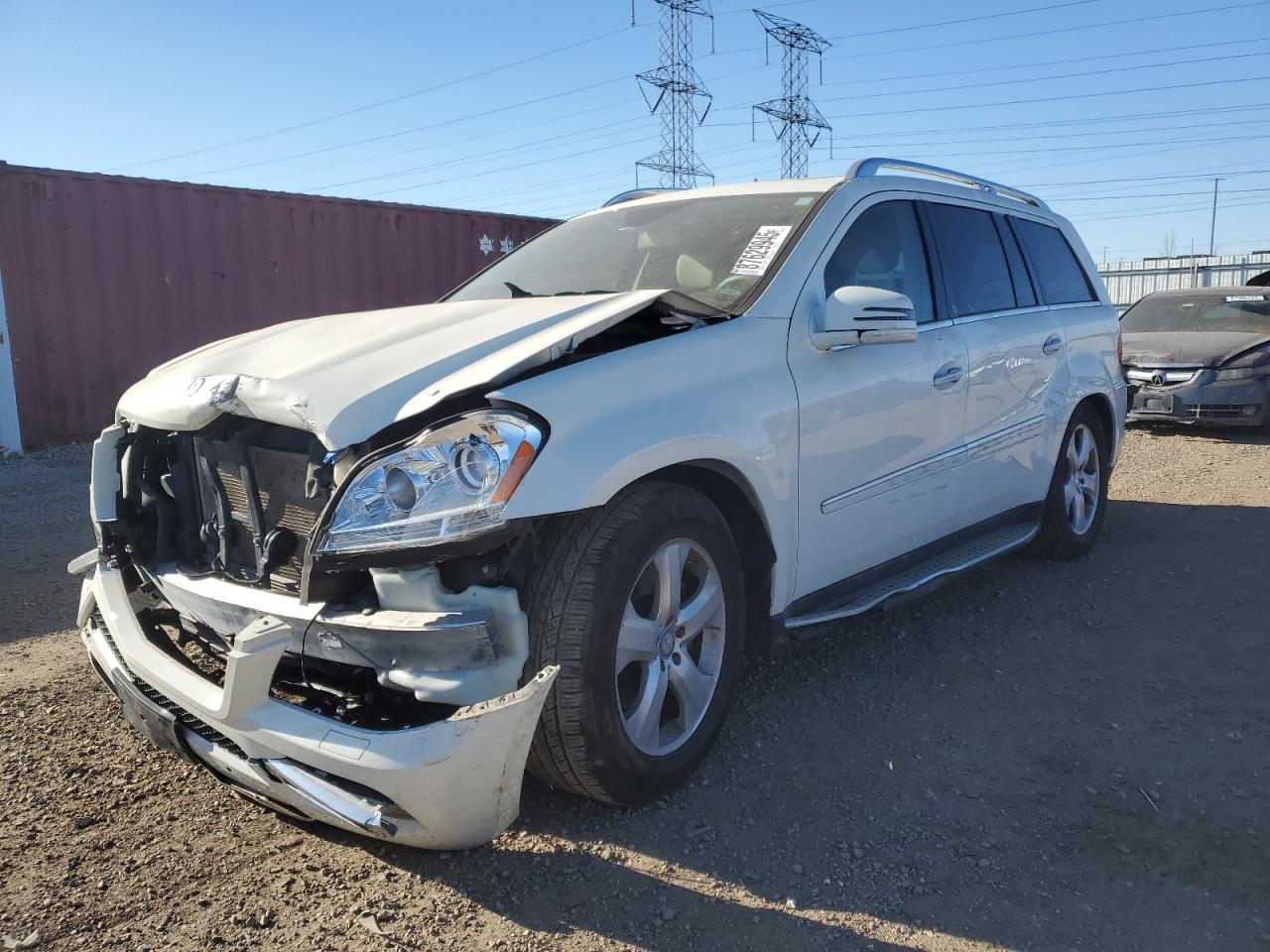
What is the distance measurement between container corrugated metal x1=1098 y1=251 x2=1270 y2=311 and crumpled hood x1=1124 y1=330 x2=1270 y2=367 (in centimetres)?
1121

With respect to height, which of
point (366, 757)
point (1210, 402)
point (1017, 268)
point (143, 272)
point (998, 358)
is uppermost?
point (143, 272)

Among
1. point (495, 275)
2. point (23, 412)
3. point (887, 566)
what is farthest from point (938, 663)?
point (23, 412)

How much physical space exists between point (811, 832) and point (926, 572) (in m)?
1.36

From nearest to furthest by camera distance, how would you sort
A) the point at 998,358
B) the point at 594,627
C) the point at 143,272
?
the point at 594,627, the point at 998,358, the point at 143,272

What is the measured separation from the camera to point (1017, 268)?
460cm

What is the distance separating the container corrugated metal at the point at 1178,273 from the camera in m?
21.8

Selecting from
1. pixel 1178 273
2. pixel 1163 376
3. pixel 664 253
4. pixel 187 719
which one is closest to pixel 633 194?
pixel 664 253

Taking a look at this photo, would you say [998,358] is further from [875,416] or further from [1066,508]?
[1066,508]

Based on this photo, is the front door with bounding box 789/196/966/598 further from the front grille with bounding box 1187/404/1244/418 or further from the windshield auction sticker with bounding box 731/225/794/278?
the front grille with bounding box 1187/404/1244/418

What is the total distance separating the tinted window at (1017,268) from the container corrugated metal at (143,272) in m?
8.60

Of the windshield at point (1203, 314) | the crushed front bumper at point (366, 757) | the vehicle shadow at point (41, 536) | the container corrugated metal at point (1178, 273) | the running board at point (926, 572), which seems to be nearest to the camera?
the crushed front bumper at point (366, 757)

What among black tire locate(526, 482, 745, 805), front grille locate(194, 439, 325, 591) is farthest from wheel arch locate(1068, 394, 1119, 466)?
front grille locate(194, 439, 325, 591)

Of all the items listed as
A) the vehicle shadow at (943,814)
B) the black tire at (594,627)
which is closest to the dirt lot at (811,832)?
the vehicle shadow at (943,814)

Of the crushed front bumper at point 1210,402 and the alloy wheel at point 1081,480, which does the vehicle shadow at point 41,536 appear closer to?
the alloy wheel at point 1081,480
